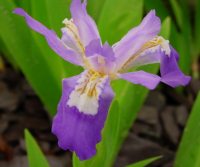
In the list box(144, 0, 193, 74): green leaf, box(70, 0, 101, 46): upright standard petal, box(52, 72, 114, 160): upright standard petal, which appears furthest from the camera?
box(144, 0, 193, 74): green leaf

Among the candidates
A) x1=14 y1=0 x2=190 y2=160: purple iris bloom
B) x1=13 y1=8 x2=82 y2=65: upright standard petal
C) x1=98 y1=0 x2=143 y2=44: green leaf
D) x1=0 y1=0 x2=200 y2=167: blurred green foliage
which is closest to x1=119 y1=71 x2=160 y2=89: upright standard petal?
x1=14 y1=0 x2=190 y2=160: purple iris bloom

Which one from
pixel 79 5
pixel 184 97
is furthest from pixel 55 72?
pixel 184 97

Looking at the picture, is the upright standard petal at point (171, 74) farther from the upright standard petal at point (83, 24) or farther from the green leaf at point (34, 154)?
the green leaf at point (34, 154)

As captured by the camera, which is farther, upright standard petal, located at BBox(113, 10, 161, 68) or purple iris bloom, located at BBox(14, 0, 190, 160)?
upright standard petal, located at BBox(113, 10, 161, 68)

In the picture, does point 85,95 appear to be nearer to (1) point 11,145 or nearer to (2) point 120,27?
(2) point 120,27

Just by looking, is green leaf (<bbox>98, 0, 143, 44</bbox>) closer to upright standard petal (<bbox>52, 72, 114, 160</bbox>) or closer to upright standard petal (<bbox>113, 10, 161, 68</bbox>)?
upright standard petal (<bbox>113, 10, 161, 68</bbox>)

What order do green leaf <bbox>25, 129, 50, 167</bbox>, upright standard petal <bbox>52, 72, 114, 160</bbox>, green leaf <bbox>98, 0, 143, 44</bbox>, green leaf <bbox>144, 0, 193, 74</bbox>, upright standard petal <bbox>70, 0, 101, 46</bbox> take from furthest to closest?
green leaf <bbox>144, 0, 193, 74</bbox>, green leaf <bbox>98, 0, 143, 44</bbox>, green leaf <bbox>25, 129, 50, 167</bbox>, upright standard petal <bbox>70, 0, 101, 46</bbox>, upright standard petal <bbox>52, 72, 114, 160</bbox>

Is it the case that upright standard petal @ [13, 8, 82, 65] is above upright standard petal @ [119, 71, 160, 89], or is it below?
above
